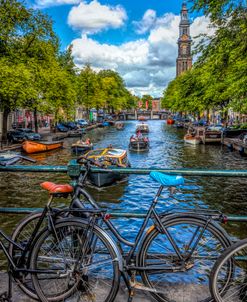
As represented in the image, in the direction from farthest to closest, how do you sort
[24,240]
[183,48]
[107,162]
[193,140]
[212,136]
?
[183,48]
[212,136]
[193,140]
[107,162]
[24,240]

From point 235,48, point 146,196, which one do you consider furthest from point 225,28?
point 146,196

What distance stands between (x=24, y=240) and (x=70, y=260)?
1.71 feet

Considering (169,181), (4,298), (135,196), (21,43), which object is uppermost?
(21,43)

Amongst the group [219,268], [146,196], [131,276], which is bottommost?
[146,196]

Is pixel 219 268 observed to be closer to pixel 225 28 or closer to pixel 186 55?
pixel 225 28

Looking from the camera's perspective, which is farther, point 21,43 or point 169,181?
point 21,43

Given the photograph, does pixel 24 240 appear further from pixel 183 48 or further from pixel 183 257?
pixel 183 48

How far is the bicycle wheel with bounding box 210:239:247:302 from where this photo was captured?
8.00 feet

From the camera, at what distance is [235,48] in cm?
1085

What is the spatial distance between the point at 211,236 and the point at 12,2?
108 feet

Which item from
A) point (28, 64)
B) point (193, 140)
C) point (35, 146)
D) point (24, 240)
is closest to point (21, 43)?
point (28, 64)

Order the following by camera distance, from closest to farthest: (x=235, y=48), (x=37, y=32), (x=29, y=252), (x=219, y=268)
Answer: (x=219, y=268)
(x=29, y=252)
(x=235, y=48)
(x=37, y=32)

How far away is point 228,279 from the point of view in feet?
8.50

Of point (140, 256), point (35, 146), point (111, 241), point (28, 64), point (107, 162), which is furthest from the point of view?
point (28, 64)
